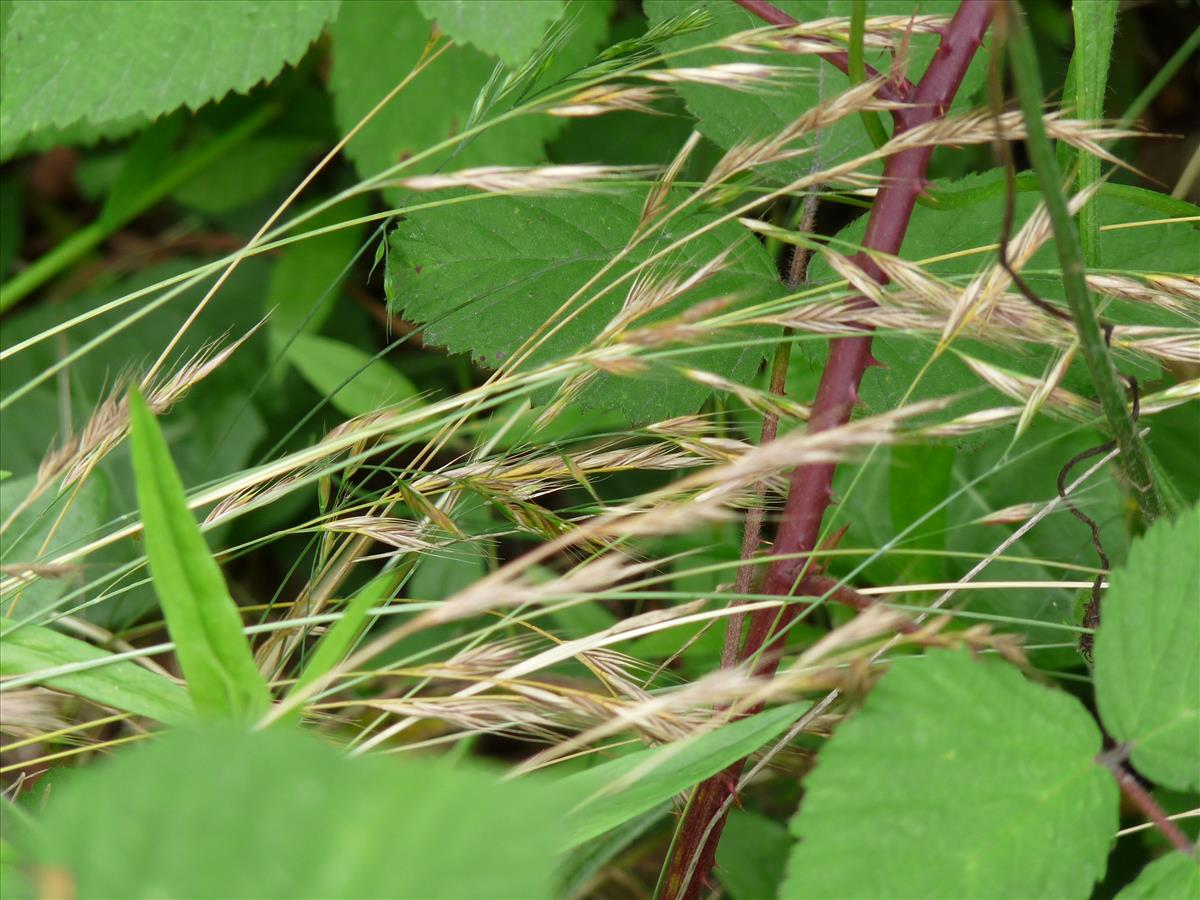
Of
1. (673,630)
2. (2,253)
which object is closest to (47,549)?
(673,630)

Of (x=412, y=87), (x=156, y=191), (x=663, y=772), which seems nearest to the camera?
(x=663, y=772)

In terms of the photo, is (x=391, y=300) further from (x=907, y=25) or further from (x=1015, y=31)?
(x=1015, y=31)

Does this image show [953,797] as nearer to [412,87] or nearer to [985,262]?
[985,262]

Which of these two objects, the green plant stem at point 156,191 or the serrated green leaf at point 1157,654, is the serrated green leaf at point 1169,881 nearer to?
the serrated green leaf at point 1157,654

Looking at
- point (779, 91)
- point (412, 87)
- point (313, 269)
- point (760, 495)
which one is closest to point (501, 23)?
point (779, 91)

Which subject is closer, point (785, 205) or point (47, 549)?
point (47, 549)

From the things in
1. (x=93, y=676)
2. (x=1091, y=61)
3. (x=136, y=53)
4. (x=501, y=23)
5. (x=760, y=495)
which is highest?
(x=136, y=53)

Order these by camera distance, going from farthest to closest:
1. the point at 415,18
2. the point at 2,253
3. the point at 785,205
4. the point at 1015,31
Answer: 1. the point at 2,253
2. the point at 785,205
3. the point at 415,18
4. the point at 1015,31

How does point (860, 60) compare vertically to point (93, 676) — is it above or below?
above
